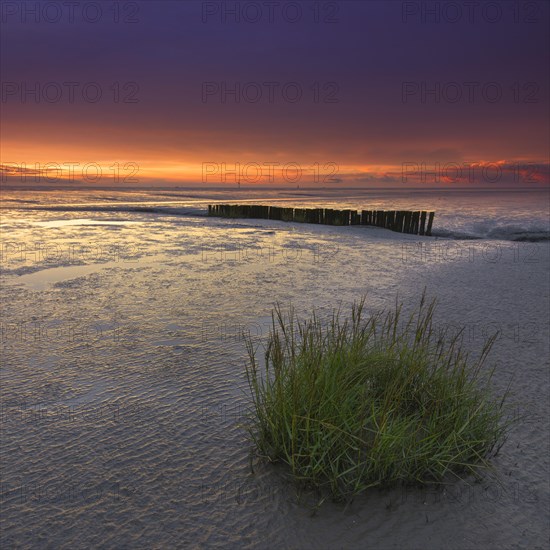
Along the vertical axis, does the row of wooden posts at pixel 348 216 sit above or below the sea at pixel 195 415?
below

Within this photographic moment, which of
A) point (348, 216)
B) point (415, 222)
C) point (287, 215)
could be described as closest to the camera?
point (415, 222)

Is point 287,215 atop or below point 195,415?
below

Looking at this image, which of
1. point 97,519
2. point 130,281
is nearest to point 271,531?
point 97,519

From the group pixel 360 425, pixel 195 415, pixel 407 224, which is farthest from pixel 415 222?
pixel 360 425

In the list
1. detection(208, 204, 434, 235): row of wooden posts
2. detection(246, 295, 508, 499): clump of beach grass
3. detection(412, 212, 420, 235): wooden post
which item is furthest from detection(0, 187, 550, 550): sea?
detection(208, 204, 434, 235): row of wooden posts

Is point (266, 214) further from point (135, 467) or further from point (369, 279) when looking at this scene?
point (135, 467)

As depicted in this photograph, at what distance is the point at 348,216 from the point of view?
21.5m

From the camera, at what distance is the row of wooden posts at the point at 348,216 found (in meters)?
20.3

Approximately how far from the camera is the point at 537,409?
3.77 m

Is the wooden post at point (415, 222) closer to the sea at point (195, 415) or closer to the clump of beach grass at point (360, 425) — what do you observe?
the sea at point (195, 415)

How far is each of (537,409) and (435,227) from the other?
19778 millimetres

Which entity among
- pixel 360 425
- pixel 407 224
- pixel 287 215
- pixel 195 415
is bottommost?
pixel 287 215

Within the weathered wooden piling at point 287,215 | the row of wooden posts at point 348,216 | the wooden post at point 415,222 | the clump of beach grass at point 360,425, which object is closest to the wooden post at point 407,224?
the row of wooden posts at point 348,216

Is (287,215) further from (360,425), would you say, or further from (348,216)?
(360,425)
